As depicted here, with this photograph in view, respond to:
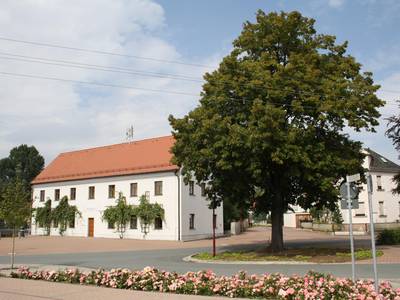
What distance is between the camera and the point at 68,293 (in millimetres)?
10781

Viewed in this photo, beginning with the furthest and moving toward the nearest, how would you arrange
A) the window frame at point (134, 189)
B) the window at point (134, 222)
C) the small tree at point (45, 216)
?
the small tree at point (45, 216), the window frame at point (134, 189), the window at point (134, 222)

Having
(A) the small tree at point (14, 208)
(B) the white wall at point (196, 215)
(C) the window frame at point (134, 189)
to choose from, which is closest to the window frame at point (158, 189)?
(B) the white wall at point (196, 215)

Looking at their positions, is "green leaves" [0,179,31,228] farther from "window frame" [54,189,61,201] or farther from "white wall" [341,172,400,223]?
"white wall" [341,172,400,223]

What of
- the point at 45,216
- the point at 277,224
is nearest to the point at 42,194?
the point at 45,216

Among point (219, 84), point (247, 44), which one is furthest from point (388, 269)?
point (247, 44)

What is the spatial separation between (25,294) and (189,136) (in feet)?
47.9

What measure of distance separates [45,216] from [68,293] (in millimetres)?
45675

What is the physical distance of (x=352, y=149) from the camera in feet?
79.8

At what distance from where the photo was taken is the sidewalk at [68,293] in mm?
10134

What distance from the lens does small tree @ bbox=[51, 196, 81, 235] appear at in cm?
5106

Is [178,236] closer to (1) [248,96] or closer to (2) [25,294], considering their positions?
(1) [248,96]

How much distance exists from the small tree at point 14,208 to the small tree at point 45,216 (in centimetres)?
3593

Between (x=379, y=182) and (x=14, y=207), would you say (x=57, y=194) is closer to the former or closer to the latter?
(x=14, y=207)

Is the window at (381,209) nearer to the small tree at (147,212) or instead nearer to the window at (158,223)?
the window at (158,223)
